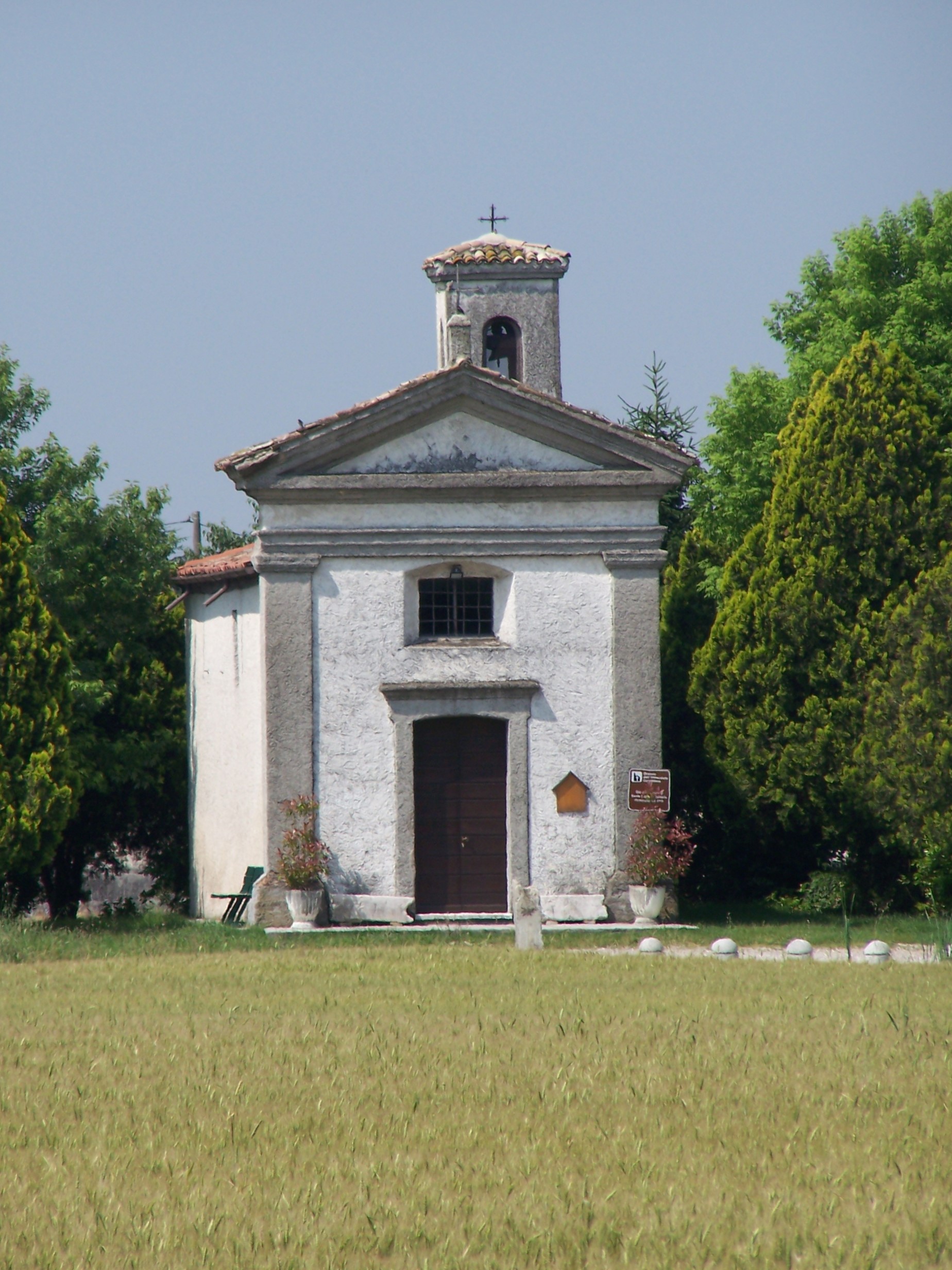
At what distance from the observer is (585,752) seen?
18406 mm

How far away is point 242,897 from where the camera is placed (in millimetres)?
19047

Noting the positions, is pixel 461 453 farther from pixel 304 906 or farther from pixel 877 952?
pixel 877 952

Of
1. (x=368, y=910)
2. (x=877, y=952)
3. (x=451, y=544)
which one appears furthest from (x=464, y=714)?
(x=877, y=952)

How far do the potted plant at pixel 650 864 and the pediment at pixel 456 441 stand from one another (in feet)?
13.6

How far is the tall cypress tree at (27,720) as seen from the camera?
60.5 feet

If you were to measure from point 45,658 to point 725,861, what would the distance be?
969 cm

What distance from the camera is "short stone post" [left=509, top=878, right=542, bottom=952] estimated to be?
15609 mm

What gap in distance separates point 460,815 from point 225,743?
3.95 meters

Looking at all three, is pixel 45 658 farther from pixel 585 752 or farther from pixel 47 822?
pixel 585 752

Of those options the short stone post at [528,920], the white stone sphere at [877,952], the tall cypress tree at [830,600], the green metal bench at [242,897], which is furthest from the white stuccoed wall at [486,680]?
the white stone sphere at [877,952]

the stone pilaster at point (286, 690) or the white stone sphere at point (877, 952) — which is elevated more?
the stone pilaster at point (286, 690)

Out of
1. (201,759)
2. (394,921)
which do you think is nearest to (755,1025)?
(394,921)

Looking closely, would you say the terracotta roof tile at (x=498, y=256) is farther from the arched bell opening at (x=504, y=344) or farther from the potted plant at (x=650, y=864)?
the potted plant at (x=650, y=864)

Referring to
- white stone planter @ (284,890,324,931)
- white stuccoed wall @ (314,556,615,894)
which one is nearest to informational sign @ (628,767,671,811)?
white stuccoed wall @ (314,556,615,894)
